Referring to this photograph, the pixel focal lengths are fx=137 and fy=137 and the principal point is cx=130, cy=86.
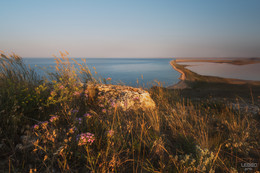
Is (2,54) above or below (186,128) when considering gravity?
above

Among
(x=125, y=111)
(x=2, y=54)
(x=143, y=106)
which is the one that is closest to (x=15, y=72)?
(x=2, y=54)

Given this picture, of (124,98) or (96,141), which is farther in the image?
(124,98)

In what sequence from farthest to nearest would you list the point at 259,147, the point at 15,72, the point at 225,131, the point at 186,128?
the point at 15,72 < the point at 225,131 < the point at 186,128 < the point at 259,147

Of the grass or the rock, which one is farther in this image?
the rock

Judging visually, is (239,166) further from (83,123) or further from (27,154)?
(27,154)

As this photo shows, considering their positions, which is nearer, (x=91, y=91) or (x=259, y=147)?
(x=259, y=147)

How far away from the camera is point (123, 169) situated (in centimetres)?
172

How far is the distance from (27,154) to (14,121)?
589 mm

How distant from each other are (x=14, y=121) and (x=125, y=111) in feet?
7.12

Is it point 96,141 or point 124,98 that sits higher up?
point 124,98

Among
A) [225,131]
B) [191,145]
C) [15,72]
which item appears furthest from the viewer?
[15,72]

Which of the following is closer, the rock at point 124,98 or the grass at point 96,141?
the grass at point 96,141

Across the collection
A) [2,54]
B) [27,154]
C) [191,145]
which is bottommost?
[191,145]

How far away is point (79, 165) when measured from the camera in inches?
70.7
